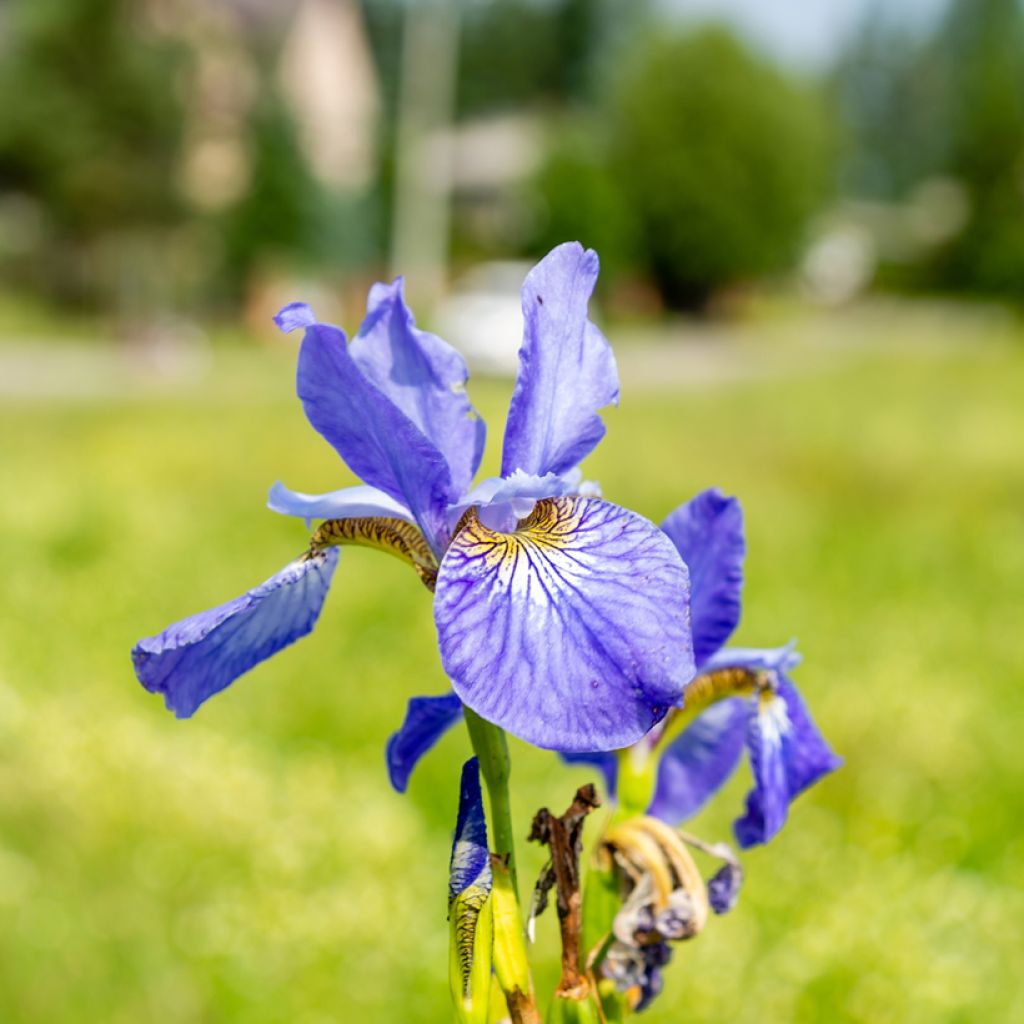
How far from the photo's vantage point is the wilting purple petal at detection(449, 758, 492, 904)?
0.72 metres

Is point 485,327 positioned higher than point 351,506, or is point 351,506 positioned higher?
point 485,327

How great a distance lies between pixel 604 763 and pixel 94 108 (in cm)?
1870

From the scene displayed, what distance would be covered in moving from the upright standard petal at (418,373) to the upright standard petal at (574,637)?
0.35ft

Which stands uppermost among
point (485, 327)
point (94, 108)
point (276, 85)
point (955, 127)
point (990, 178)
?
point (955, 127)

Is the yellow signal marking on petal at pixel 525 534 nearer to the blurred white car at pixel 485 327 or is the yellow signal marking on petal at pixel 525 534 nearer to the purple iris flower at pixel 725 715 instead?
the purple iris flower at pixel 725 715

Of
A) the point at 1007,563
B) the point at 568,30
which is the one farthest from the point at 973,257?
the point at 1007,563

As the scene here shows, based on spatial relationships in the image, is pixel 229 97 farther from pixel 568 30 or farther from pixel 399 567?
pixel 568 30

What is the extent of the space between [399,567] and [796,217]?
23.2 m

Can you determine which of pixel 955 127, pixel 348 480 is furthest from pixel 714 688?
pixel 955 127

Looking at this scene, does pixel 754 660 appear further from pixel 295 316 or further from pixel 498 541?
pixel 295 316

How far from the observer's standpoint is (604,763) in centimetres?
101

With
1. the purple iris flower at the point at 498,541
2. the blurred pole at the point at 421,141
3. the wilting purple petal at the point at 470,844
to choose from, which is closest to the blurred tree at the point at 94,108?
the blurred pole at the point at 421,141

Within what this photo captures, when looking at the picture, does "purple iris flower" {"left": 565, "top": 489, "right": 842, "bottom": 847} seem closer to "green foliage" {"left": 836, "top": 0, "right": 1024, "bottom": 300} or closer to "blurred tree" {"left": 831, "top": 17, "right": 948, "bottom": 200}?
"green foliage" {"left": 836, "top": 0, "right": 1024, "bottom": 300}

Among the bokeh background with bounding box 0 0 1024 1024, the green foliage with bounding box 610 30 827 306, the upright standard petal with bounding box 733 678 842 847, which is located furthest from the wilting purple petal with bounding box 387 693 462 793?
the green foliage with bounding box 610 30 827 306
